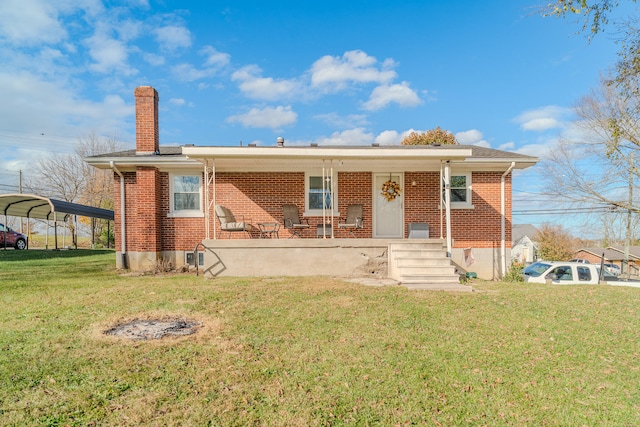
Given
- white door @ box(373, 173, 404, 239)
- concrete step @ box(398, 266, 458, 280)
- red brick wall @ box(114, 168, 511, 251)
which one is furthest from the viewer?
white door @ box(373, 173, 404, 239)

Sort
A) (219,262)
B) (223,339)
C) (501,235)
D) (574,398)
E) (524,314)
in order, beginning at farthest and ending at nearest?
1. (501,235)
2. (219,262)
3. (524,314)
4. (223,339)
5. (574,398)

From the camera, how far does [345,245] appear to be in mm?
8688

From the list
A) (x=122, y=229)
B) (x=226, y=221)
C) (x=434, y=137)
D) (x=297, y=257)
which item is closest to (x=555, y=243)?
(x=434, y=137)

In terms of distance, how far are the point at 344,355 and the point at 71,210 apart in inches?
658

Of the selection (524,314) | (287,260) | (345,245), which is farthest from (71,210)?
(524,314)

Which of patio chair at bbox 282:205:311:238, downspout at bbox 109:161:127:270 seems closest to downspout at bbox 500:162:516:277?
patio chair at bbox 282:205:311:238

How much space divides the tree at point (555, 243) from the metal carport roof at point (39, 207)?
121ft

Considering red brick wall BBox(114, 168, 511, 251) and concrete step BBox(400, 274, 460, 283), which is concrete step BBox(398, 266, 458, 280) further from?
red brick wall BBox(114, 168, 511, 251)

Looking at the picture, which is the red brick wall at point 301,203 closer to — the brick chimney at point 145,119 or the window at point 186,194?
the window at point 186,194

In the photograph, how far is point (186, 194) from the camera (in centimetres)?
1087

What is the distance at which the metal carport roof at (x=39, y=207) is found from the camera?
14.9 metres

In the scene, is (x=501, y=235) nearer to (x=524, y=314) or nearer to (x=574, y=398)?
(x=524, y=314)

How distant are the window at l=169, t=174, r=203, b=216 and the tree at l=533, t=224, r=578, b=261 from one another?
1349 inches

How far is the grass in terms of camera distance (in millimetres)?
2676
